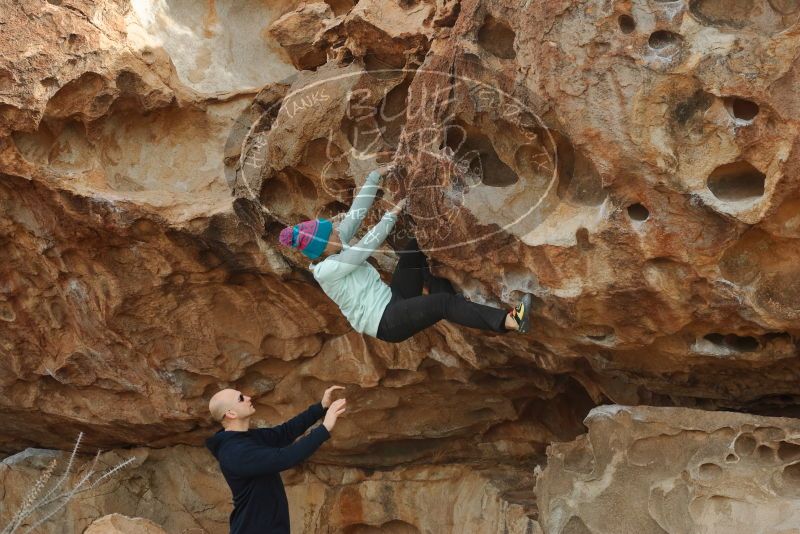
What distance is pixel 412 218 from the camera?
434 centimetres

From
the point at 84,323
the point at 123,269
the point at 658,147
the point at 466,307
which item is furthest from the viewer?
the point at 84,323

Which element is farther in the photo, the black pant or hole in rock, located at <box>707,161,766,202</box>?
the black pant

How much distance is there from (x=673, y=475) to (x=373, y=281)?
1470 mm

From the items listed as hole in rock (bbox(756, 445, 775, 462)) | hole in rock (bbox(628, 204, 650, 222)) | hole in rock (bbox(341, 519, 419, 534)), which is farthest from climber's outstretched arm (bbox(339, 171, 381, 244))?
hole in rock (bbox(341, 519, 419, 534))

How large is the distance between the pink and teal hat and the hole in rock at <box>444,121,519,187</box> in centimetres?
62

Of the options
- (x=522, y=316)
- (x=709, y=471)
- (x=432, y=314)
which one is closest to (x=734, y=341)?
(x=709, y=471)

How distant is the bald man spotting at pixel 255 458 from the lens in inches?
149

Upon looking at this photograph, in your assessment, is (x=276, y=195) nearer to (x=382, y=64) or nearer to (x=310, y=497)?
(x=382, y=64)

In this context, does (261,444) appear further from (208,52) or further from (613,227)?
(208,52)

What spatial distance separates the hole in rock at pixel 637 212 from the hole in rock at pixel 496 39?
755 mm

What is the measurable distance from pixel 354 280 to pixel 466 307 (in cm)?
56

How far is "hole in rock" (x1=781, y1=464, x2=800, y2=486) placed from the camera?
12.4ft

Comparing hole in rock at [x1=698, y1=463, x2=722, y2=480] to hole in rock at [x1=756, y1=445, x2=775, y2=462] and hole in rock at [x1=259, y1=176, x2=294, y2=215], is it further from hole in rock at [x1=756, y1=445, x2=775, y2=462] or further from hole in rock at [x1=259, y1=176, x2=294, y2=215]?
hole in rock at [x1=259, y1=176, x2=294, y2=215]

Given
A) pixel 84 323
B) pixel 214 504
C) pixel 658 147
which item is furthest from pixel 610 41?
pixel 214 504
